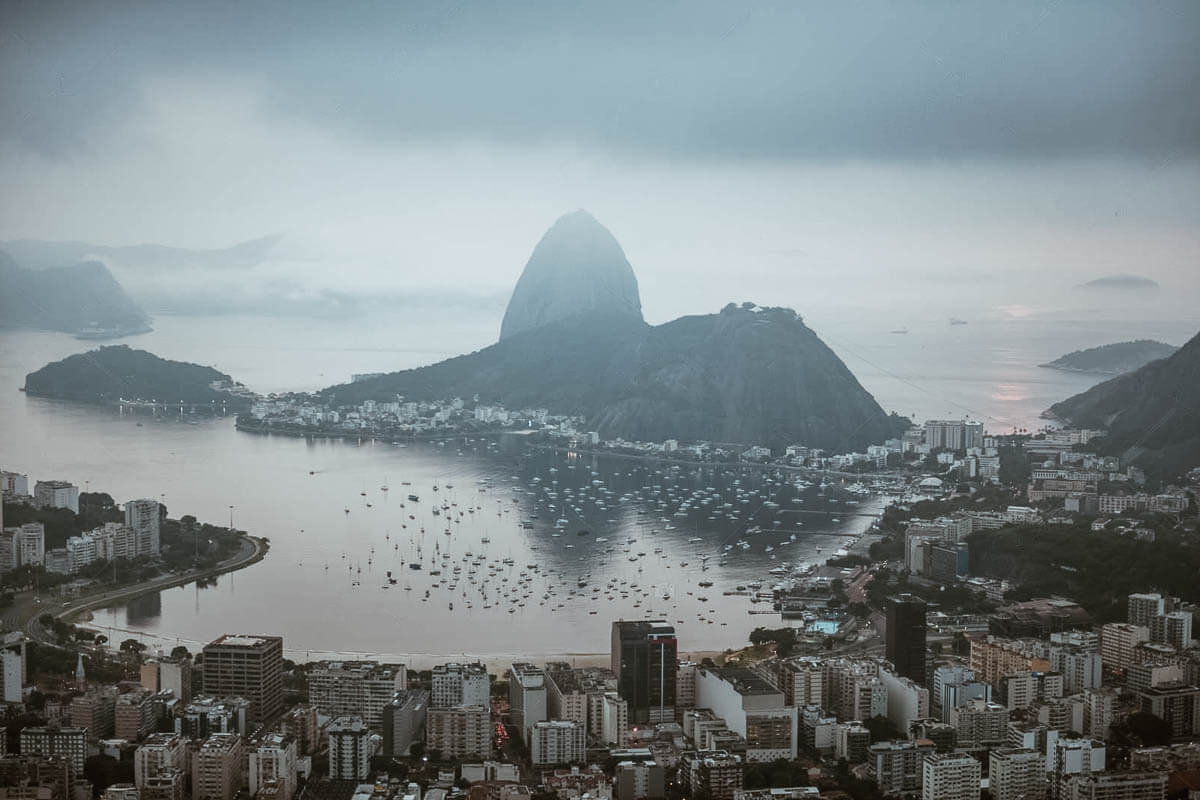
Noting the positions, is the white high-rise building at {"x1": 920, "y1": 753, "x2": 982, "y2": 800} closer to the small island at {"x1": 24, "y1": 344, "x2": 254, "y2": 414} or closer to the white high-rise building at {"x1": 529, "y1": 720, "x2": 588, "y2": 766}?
the white high-rise building at {"x1": 529, "y1": 720, "x2": 588, "y2": 766}

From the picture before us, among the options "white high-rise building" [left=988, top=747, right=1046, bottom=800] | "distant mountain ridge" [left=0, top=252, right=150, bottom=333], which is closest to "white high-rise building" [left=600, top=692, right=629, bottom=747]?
"white high-rise building" [left=988, top=747, right=1046, bottom=800]

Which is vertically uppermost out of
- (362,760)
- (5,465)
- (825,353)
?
(825,353)

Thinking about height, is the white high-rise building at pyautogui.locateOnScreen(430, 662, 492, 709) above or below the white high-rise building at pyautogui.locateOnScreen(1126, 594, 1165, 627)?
below

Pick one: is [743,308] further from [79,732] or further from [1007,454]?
[79,732]

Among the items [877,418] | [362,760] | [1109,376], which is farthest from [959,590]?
[877,418]

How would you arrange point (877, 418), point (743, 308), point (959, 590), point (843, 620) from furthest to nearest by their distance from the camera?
point (743, 308)
point (877, 418)
point (959, 590)
point (843, 620)

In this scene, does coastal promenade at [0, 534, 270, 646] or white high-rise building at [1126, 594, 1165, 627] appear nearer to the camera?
white high-rise building at [1126, 594, 1165, 627]

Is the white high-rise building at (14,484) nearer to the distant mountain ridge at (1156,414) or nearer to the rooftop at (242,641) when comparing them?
the rooftop at (242,641)
